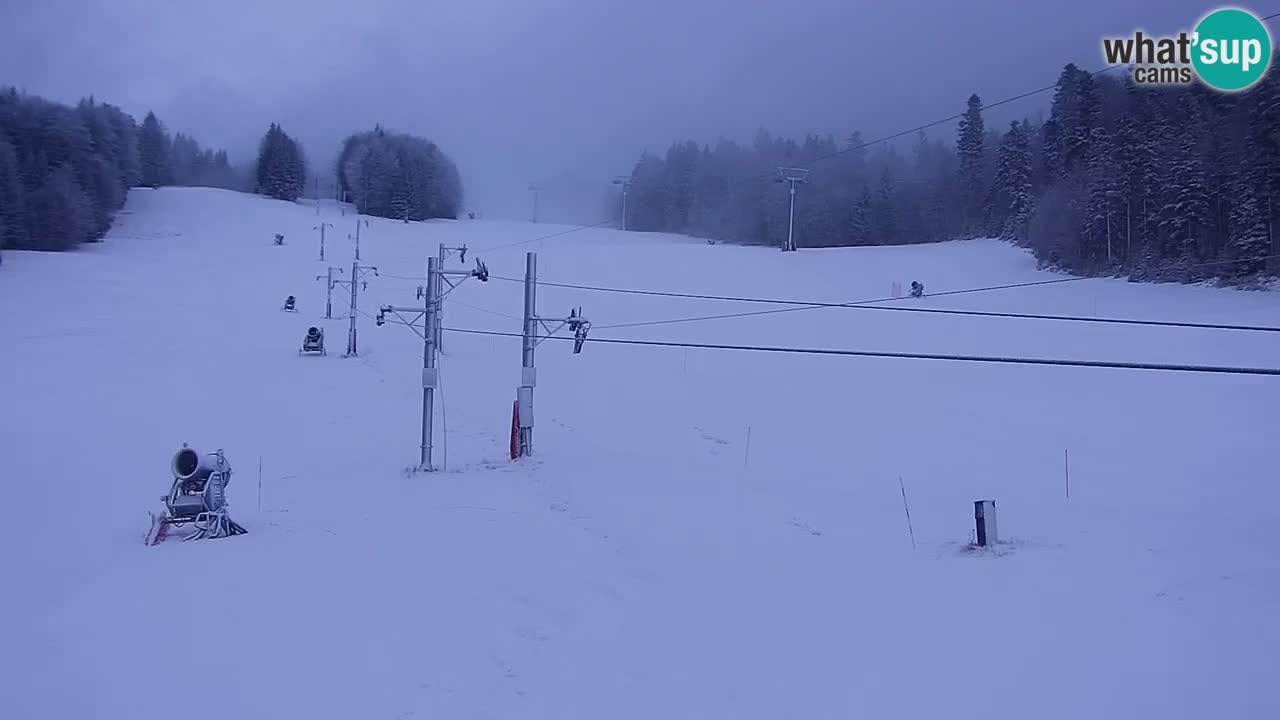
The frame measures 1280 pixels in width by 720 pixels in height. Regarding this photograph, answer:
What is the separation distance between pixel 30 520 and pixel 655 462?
10.7 metres

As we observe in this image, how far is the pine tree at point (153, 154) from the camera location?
334 ft

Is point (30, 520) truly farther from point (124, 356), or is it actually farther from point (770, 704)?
point (124, 356)

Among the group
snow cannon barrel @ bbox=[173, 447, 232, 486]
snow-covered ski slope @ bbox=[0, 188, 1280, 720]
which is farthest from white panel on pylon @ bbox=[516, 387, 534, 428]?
snow cannon barrel @ bbox=[173, 447, 232, 486]

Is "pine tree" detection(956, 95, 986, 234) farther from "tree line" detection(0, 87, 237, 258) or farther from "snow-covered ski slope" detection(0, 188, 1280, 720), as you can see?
"tree line" detection(0, 87, 237, 258)

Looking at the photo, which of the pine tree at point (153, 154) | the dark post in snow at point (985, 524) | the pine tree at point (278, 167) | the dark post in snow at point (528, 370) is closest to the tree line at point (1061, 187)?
the dark post in snow at point (528, 370)

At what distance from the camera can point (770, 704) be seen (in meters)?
6.93

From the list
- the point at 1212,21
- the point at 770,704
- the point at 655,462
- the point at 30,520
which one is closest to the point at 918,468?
the point at 655,462

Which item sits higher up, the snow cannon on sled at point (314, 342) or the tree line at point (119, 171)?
the tree line at point (119, 171)

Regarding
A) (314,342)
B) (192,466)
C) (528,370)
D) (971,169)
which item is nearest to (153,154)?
(314,342)

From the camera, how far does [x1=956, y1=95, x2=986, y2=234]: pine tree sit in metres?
68.2

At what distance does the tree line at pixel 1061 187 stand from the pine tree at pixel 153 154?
56957mm

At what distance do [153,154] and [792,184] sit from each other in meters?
79.3

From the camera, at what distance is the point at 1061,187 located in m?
49.8

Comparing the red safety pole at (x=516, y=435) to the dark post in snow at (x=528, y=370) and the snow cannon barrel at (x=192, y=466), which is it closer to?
the dark post in snow at (x=528, y=370)
